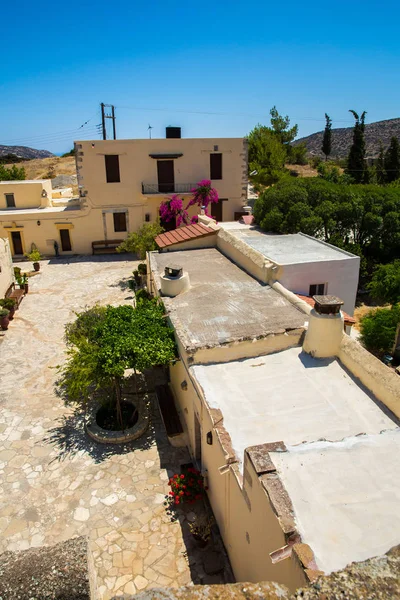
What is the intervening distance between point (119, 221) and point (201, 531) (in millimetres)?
22963

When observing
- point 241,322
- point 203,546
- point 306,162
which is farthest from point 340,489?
point 306,162

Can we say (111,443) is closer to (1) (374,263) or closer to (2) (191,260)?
(2) (191,260)

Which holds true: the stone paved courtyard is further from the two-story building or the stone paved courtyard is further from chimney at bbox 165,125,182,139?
chimney at bbox 165,125,182,139

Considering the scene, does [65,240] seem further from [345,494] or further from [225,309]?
[345,494]

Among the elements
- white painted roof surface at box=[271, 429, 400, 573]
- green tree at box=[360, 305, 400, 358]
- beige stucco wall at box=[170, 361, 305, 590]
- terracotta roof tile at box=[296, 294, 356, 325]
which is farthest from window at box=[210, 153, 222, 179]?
white painted roof surface at box=[271, 429, 400, 573]

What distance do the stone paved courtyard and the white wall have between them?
5.47 meters

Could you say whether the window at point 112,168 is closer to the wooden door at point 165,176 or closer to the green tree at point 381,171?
the wooden door at point 165,176

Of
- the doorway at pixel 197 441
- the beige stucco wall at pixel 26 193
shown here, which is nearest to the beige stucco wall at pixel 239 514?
the doorway at pixel 197 441

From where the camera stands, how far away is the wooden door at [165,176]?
27545mm

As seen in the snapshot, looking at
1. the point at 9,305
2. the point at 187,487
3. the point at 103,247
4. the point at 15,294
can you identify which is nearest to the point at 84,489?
the point at 187,487

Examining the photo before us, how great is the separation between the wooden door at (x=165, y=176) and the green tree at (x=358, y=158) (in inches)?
1032

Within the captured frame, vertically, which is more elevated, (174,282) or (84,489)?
(174,282)

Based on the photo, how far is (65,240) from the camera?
27344mm

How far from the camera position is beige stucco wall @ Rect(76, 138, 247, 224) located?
26.3 meters
